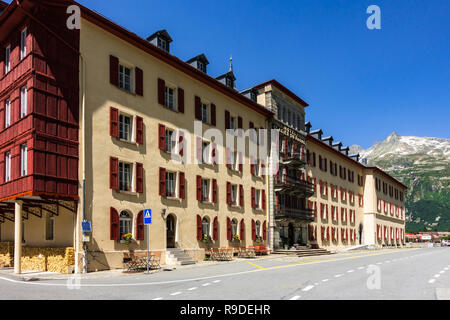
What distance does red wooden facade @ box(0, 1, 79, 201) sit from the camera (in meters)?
19.9

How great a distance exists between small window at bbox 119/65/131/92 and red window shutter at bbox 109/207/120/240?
23.2 ft

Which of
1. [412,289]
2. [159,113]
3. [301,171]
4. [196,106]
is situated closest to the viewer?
[412,289]

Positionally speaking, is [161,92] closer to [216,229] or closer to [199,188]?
[199,188]

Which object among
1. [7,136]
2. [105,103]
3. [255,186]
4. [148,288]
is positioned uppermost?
[105,103]

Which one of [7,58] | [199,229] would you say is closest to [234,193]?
[199,229]

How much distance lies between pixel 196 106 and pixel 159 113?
4030mm

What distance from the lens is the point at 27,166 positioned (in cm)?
1978

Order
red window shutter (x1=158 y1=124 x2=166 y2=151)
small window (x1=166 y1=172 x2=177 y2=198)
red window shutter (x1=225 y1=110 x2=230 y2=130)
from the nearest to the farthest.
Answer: red window shutter (x1=158 y1=124 x2=166 y2=151) < small window (x1=166 y1=172 x2=177 y2=198) < red window shutter (x1=225 y1=110 x2=230 y2=130)

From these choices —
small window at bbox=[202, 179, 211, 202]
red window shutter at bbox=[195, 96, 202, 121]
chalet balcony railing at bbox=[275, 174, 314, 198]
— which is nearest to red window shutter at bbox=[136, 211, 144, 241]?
small window at bbox=[202, 179, 211, 202]

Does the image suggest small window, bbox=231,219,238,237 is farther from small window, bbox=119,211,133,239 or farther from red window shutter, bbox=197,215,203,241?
small window, bbox=119,211,133,239

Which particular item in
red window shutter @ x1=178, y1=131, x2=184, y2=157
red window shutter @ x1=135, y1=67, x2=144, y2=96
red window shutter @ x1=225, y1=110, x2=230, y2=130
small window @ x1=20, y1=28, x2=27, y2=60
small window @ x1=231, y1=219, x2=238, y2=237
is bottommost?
small window @ x1=231, y1=219, x2=238, y2=237
